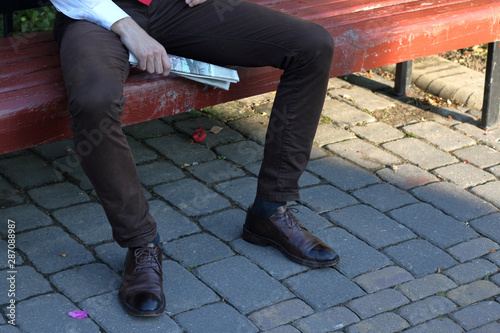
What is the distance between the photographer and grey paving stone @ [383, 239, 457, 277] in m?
2.73

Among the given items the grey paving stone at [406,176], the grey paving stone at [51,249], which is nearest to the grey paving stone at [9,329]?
the grey paving stone at [51,249]

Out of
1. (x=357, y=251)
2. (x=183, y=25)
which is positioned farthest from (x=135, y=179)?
(x=357, y=251)

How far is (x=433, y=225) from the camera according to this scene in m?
3.03

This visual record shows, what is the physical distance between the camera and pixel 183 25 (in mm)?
2744

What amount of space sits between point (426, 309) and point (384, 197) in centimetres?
84

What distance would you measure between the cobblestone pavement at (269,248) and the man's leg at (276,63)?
11 cm

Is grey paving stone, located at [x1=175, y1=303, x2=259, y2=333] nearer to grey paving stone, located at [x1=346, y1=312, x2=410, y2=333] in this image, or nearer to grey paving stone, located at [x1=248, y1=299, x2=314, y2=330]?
grey paving stone, located at [x1=248, y1=299, x2=314, y2=330]

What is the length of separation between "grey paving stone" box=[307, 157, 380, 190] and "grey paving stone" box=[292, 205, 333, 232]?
0.99 ft

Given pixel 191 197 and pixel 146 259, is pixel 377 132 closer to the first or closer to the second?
pixel 191 197

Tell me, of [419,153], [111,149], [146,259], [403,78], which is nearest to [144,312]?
[146,259]

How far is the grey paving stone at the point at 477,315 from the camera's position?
2439 millimetres

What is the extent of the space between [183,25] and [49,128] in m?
0.68

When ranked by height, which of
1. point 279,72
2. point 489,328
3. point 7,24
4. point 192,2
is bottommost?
point 489,328

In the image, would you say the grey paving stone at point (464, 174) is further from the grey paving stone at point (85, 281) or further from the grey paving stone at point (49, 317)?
the grey paving stone at point (49, 317)
